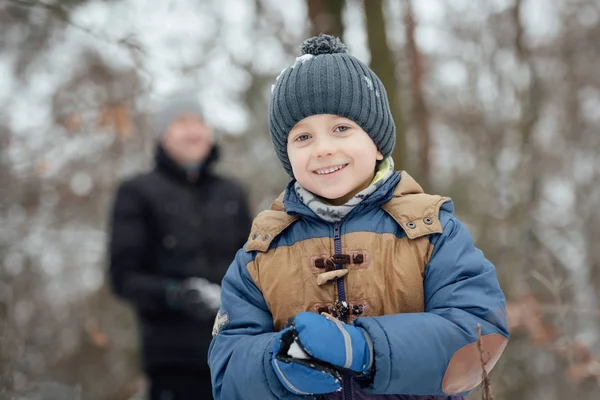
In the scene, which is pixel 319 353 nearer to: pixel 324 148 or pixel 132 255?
pixel 324 148

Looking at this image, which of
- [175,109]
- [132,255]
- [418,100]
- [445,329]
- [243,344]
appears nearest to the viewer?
[445,329]

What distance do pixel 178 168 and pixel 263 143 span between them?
19.8 ft

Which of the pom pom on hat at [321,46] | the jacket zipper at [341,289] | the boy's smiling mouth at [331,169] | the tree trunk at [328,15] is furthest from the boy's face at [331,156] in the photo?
the tree trunk at [328,15]

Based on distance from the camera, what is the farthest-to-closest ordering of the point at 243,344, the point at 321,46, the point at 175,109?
the point at 175,109
the point at 321,46
the point at 243,344

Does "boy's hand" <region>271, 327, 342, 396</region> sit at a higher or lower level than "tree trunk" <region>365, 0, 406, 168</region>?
lower

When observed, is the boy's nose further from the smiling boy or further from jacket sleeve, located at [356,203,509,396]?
jacket sleeve, located at [356,203,509,396]

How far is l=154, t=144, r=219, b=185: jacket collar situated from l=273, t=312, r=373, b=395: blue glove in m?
2.31

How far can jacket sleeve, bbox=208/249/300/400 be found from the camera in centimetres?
172

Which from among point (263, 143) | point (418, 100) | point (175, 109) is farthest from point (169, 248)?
point (263, 143)

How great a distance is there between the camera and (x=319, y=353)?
156 cm

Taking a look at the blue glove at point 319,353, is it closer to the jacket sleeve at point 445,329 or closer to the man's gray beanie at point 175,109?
the jacket sleeve at point 445,329

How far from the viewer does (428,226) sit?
1.82 meters

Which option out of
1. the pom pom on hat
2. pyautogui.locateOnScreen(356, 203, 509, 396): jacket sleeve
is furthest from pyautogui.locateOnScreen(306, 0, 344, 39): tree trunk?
pyautogui.locateOnScreen(356, 203, 509, 396): jacket sleeve

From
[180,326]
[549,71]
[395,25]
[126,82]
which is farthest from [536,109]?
[180,326]
